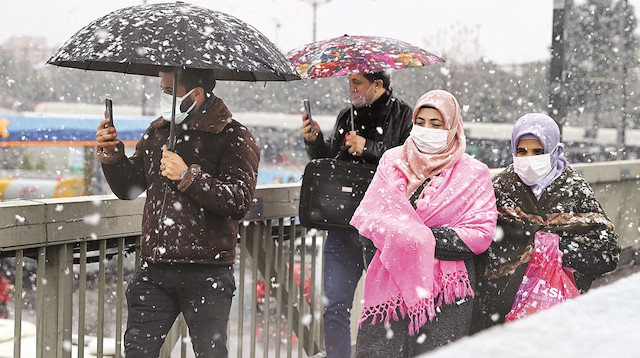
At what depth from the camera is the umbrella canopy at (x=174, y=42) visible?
372 centimetres

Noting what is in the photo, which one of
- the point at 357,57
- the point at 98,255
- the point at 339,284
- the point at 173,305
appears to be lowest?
the point at 339,284

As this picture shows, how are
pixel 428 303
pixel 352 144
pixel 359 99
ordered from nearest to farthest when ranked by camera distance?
pixel 428 303, pixel 352 144, pixel 359 99

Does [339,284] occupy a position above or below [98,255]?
below

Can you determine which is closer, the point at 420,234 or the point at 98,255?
the point at 420,234

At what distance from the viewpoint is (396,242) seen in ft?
12.8

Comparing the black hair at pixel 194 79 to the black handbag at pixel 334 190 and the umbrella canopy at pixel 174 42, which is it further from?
the black handbag at pixel 334 190

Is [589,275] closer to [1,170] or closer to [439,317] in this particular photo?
[439,317]

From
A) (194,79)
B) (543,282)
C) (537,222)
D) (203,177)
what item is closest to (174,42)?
(194,79)

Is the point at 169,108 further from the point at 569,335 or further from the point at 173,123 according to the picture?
the point at 569,335

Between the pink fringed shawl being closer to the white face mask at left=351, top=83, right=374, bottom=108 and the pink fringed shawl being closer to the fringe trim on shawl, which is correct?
the fringe trim on shawl

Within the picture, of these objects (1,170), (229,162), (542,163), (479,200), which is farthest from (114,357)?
(1,170)

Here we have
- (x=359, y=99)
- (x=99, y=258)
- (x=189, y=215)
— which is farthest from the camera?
(x=359, y=99)

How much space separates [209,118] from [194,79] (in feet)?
0.68

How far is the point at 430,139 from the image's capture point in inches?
160
